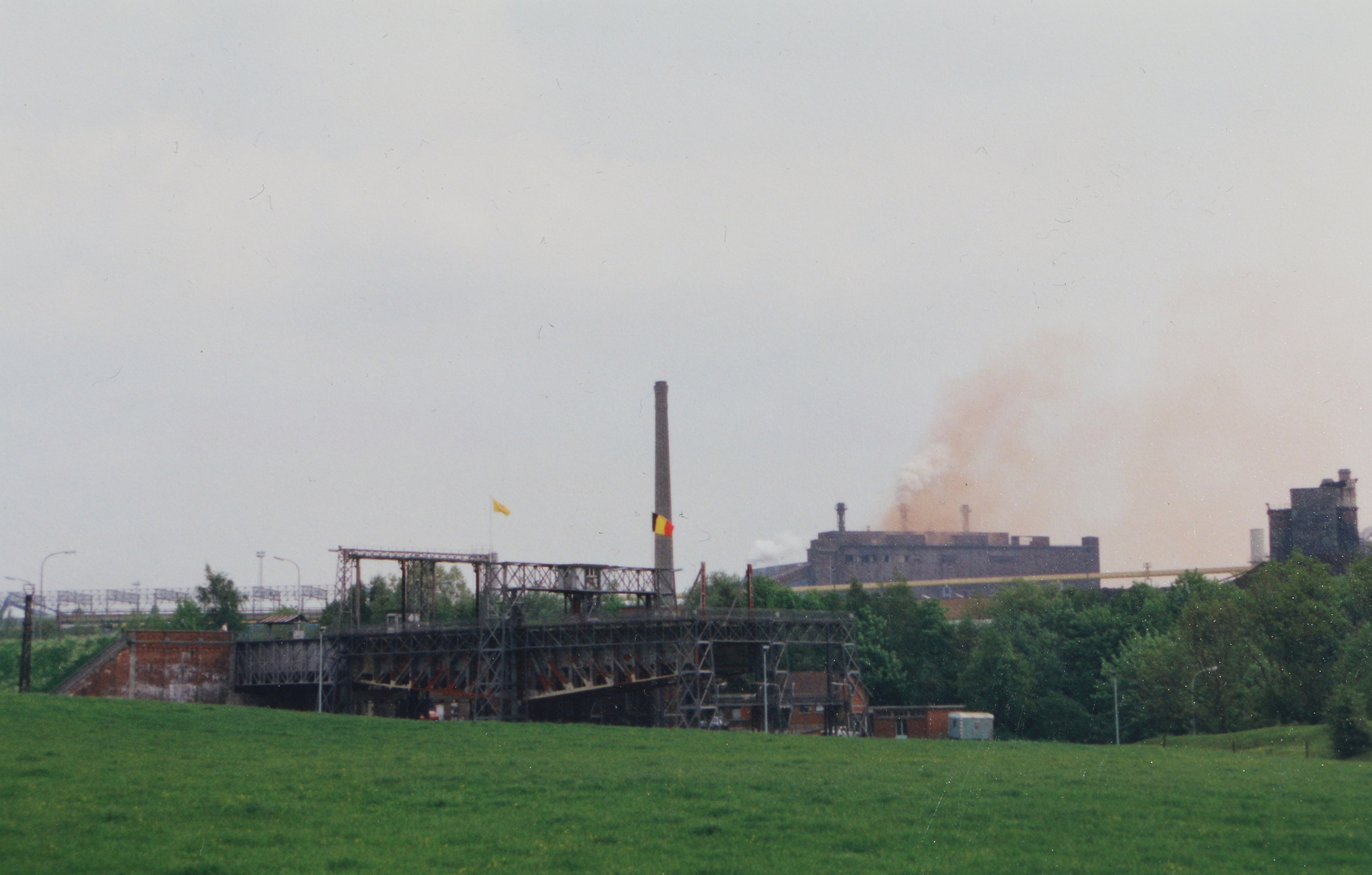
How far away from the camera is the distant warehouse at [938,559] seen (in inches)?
6831

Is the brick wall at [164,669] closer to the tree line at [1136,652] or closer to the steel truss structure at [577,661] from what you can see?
the steel truss structure at [577,661]

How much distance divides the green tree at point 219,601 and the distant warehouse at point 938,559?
8653 cm

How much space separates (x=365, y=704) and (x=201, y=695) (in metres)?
11.1

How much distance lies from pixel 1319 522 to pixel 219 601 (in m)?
103

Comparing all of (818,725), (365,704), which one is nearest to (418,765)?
(365,704)

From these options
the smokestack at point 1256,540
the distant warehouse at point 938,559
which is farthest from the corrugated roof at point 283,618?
the smokestack at point 1256,540

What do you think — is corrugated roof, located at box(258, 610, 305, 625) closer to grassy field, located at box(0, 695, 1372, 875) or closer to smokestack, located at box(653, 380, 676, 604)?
smokestack, located at box(653, 380, 676, 604)

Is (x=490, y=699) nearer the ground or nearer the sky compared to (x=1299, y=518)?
nearer the ground

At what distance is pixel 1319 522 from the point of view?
398 ft

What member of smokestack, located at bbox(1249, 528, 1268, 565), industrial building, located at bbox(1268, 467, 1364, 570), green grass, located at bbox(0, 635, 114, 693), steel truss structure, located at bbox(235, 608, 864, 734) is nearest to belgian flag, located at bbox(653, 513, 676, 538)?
steel truss structure, located at bbox(235, 608, 864, 734)

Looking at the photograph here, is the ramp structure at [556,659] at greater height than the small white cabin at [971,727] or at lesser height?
greater

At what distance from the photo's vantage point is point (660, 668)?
72.6 m

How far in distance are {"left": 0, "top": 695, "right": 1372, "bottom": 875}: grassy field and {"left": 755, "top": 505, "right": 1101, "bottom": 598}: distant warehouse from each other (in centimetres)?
13379

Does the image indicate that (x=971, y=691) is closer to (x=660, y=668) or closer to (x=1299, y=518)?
(x=660, y=668)
